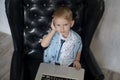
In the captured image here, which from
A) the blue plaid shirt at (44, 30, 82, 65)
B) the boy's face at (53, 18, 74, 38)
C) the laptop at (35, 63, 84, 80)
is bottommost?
the laptop at (35, 63, 84, 80)

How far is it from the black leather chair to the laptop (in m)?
0.10

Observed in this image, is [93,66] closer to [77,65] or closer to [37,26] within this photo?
[77,65]

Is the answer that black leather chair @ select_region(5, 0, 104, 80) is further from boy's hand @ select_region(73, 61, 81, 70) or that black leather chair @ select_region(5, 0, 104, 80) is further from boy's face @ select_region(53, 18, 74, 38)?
boy's face @ select_region(53, 18, 74, 38)

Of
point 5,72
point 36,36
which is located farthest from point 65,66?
point 5,72

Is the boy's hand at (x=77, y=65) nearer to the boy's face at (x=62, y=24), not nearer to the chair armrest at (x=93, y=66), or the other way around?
the chair armrest at (x=93, y=66)

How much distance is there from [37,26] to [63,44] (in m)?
0.24

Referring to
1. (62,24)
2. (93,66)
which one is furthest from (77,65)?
(62,24)

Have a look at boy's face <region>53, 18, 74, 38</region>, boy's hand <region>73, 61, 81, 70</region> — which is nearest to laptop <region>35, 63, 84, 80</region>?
boy's hand <region>73, 61, 81, 70</region>

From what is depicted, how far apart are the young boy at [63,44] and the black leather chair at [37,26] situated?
0.11 meters

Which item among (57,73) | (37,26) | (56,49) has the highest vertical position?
(37,26)

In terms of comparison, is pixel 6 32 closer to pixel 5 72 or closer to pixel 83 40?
pixel 5 72

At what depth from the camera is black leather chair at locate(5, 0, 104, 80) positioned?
4.31ft

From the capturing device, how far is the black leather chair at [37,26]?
1313 mm

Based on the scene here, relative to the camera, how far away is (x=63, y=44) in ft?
4.40
